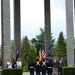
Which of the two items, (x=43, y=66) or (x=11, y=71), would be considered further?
(x=43, y=66)

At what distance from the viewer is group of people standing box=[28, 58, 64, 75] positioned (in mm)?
41088

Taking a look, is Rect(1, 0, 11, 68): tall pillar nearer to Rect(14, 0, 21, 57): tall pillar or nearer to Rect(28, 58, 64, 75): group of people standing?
Rect(28, 58, 64, 75): group of people standing

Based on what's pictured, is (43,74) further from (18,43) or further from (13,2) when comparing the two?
(13,2)

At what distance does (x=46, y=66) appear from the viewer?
137 feet

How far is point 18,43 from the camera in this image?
55.8 m

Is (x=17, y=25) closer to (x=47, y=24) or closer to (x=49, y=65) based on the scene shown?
(x=47, y=24)

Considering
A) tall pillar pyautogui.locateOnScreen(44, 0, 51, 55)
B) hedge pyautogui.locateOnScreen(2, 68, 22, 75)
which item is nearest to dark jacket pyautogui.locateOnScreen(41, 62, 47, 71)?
hedge pyautogui.locateOnScreen(2, 68, 22, 75)

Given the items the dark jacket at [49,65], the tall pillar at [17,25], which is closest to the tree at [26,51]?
the tall pillar at [17,25]

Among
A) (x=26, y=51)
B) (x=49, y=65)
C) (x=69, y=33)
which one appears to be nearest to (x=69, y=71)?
(x=49, y=65)

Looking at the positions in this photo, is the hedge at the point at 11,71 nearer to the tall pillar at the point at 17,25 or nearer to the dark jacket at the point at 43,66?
the dark jacket at the point at 43,66

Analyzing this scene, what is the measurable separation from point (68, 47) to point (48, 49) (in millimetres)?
13562

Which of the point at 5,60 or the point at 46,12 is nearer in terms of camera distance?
the point at 5,60

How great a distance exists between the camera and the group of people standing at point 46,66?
41088 millimetres

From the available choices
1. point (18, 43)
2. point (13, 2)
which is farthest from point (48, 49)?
point (13, 2)
